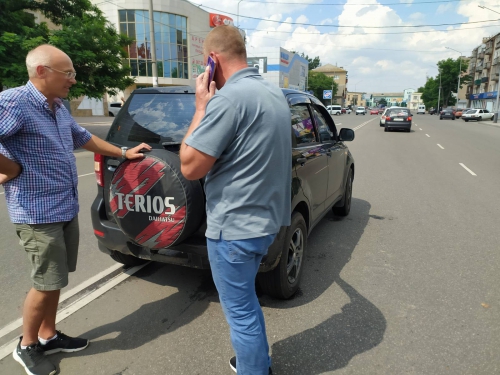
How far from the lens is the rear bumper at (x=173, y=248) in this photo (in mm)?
2775

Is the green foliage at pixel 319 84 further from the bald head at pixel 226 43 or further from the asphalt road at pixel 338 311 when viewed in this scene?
the bald head at pixel 226 43

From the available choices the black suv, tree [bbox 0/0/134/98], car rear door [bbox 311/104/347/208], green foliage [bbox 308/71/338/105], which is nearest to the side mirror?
car rear door [bbox 311/104/347/208]

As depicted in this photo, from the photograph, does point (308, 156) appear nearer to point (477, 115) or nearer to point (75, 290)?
point (75, 290)

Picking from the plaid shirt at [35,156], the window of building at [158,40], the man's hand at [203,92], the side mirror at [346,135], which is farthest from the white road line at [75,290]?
the window of building at [158,40]

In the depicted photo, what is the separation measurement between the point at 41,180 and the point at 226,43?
4.45ft

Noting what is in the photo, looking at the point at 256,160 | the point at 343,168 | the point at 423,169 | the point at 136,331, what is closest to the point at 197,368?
the point at 136,331

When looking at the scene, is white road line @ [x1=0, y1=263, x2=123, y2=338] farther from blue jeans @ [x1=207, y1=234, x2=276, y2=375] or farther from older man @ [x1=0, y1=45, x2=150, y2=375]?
blue jeans @ [x1=207, y1=234, x2=276, y2=375]

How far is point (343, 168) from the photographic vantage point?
5.02m

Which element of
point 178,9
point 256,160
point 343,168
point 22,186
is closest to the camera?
point 256,160

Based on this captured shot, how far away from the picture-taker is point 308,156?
11.5ft

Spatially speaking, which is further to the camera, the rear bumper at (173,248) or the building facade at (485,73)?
the building facade at (485,73)

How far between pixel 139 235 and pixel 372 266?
2.46m

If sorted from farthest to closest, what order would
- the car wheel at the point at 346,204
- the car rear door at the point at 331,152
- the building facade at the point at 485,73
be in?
the building facade at the point at 485,73
the car wheel at the point at 346,204
the car rear door at the point at 331,152

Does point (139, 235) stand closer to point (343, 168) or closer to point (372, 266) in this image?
point (372, 266)
